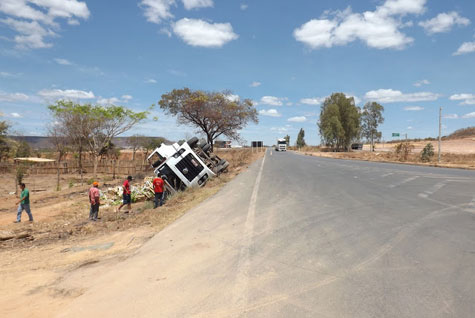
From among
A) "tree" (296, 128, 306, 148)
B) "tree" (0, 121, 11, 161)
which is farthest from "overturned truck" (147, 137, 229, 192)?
"tree" (296, 128, 306, 148)

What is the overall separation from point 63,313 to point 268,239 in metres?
3.40

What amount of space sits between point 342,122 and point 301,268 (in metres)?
78.5

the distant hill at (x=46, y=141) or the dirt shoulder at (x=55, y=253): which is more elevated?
the distant hill at (x=46, y=141)

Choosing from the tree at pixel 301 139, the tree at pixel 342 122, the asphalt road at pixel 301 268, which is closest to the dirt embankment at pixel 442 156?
the tree at pixel 342 122

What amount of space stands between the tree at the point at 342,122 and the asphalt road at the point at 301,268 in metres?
69.5

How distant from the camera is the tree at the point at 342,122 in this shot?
74.2 meters

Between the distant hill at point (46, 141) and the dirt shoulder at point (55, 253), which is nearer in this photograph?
the dirt shoulder at point (55, 253)

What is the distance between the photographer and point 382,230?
232 inches

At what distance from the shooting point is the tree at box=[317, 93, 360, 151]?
74.2 metres

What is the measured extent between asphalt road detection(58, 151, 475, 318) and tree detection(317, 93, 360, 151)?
69.5 meters

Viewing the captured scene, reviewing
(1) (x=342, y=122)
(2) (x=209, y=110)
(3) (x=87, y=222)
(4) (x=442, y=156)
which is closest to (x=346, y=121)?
(1) (x=342, y=122)

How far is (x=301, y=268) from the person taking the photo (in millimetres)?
4180

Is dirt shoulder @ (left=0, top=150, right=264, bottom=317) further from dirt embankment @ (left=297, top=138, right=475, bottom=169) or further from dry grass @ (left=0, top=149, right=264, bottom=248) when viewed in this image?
dirt embankment @ (left=297, top=138, right=475, bottom=169)

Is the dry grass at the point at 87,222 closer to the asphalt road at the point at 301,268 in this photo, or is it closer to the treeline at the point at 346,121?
the asphalt road at the point at 301,268
